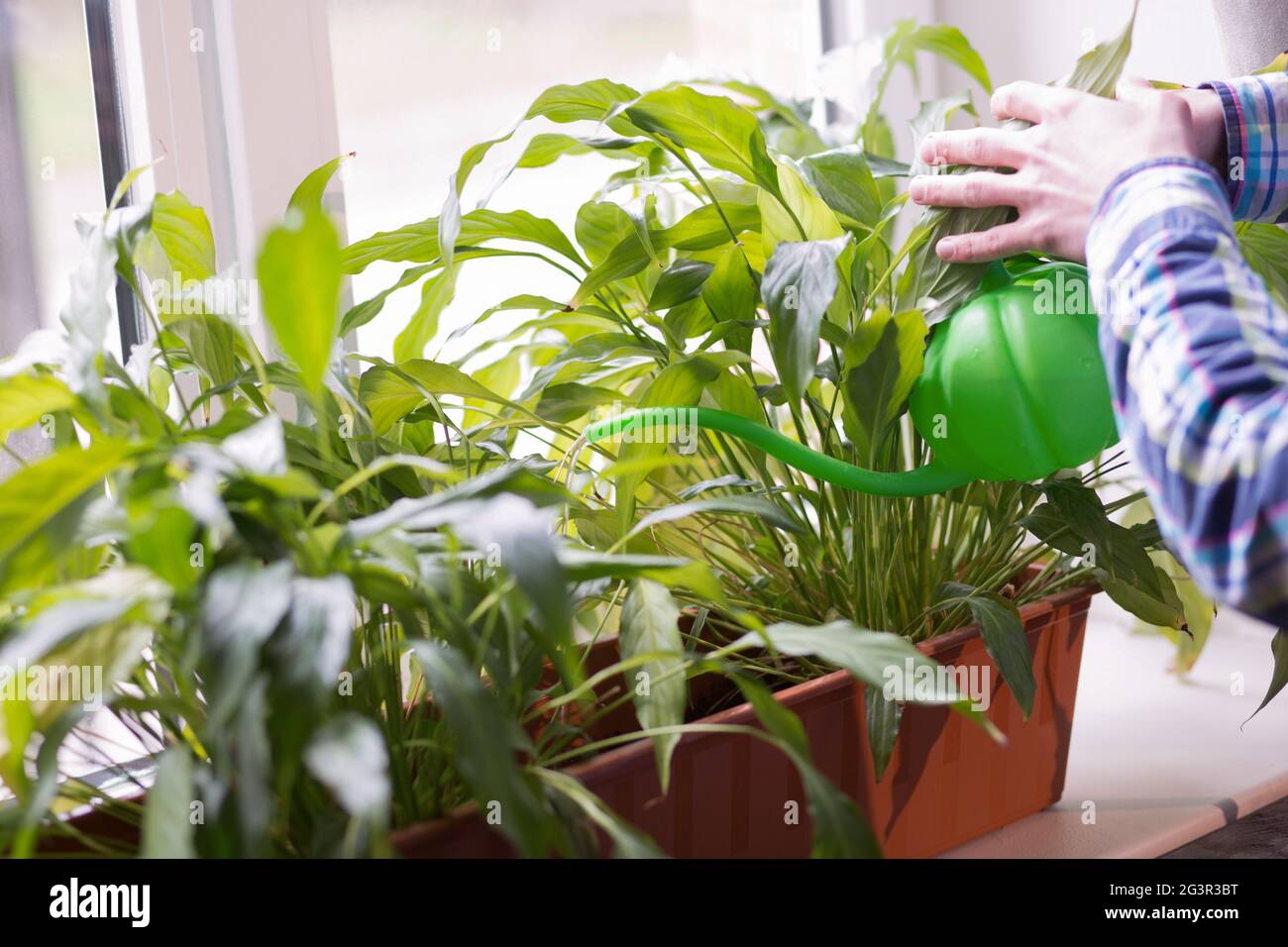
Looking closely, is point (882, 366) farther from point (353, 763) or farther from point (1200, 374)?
point (353, 763)

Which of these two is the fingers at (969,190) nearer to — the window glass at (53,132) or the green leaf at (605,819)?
the green leaf at (605,819)

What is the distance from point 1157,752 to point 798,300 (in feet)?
1.60

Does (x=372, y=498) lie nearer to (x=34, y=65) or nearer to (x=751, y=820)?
(x=751, y=820)

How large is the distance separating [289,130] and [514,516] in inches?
21.2

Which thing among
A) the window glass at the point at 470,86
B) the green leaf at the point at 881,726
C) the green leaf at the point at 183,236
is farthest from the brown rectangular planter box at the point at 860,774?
the window glass at the point at 470,86

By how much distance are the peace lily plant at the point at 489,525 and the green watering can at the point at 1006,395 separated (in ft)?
0.08

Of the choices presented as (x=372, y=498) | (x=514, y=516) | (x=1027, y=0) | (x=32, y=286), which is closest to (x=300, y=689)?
(x=514, y=516)

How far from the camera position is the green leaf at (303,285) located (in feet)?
1.16

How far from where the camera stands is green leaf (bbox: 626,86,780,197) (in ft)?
2.15

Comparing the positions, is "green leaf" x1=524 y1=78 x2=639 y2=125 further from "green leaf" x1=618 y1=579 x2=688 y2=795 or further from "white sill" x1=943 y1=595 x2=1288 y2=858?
"white sill" x1=943 y1=595 x2=1288 y2=858

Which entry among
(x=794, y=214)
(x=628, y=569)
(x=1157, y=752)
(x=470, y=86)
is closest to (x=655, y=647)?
(x=628, y=569)

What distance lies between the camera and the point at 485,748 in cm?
36

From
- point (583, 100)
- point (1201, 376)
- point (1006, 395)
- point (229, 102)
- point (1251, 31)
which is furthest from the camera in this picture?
point (1251, 31)
